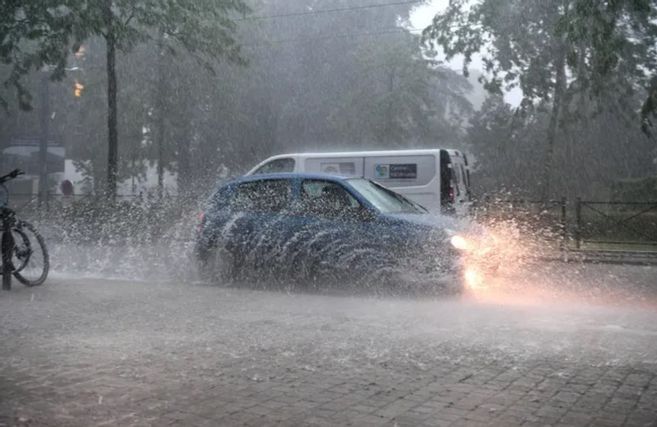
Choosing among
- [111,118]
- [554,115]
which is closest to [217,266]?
[111,118]

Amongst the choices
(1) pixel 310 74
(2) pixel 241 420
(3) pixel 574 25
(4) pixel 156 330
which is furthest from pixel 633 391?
(1) pixel 310 74

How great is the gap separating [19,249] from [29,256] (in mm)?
163

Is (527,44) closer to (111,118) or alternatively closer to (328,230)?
(111,118)

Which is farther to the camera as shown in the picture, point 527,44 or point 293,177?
point 527,44

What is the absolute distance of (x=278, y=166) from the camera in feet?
59.6

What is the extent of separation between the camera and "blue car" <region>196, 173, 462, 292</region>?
29.7ft

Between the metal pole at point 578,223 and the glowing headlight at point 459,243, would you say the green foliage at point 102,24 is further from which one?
the glowing headlight at point 459,243

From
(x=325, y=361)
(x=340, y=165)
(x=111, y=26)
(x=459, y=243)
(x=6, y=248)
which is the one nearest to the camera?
(x=325, y=361)

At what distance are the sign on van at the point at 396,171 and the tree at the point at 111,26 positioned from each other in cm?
739

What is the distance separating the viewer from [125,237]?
19.1 m

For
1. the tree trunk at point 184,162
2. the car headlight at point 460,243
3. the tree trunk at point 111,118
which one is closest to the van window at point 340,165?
the tree trunk at point 111,118

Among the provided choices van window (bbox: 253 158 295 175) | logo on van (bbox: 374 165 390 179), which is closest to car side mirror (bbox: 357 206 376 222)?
logo on van (bbox: 374 165 390 179)

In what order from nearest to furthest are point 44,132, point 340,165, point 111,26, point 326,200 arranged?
point 326,200 < point 340,165 < point 111,26 < point 44,132

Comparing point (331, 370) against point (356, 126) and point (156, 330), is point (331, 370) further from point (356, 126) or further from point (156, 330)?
point (356, 126)
